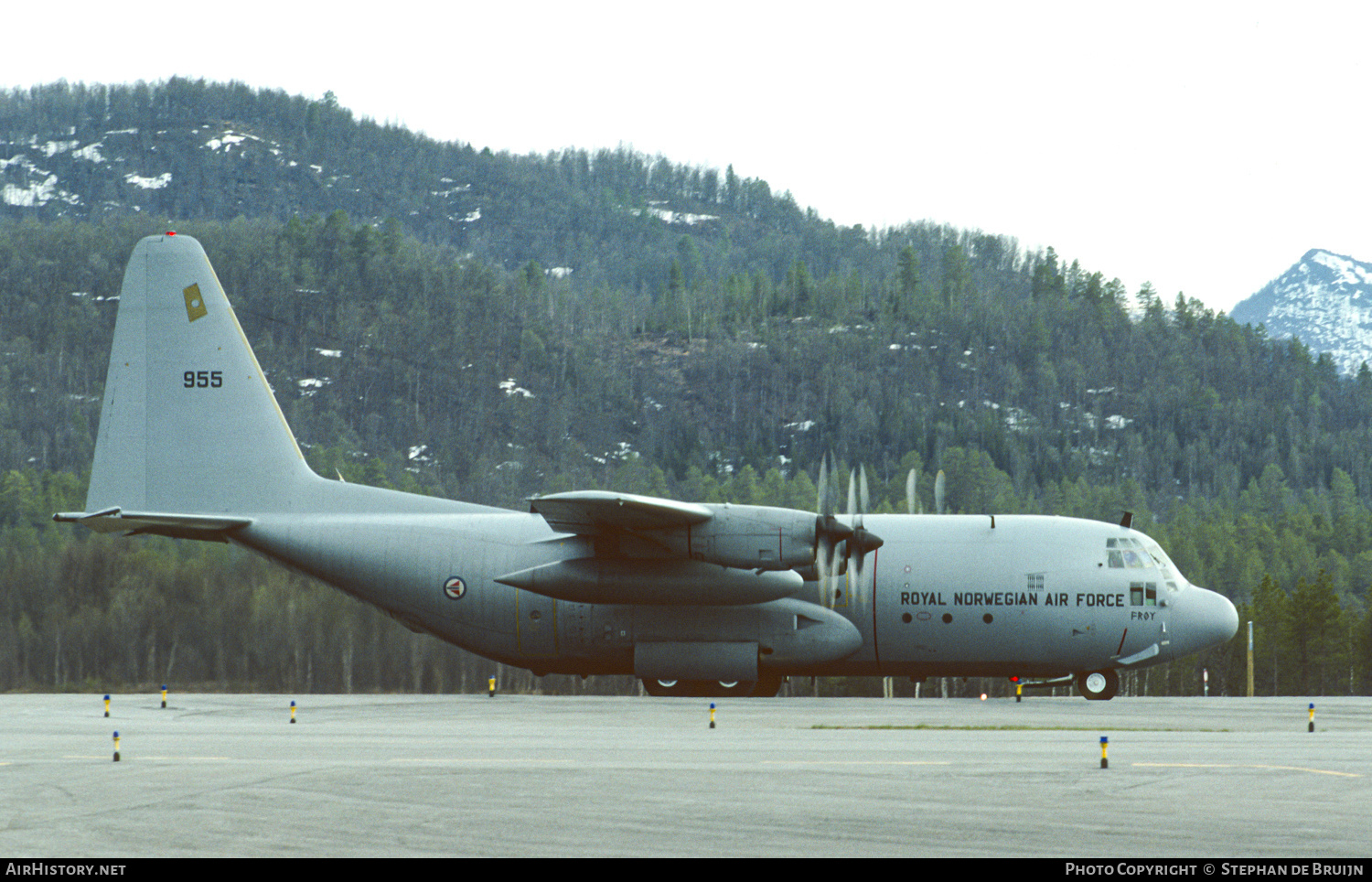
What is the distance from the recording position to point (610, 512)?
87.0 ft

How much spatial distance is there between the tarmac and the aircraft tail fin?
276 inches

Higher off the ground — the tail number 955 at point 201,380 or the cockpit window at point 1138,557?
the tail number 955 at point 201,380

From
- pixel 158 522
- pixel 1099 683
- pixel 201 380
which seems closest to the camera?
pixel 158 522

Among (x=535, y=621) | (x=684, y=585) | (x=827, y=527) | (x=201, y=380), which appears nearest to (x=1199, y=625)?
(x=827, y=527)

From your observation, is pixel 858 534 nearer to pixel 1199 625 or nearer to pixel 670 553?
pixel 670 553

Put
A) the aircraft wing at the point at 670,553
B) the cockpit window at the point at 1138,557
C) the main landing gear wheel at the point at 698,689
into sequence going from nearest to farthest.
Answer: the aircraft wing at the point at 670,553 < the cockpit window at the point at 1138,557 < the main landing gear wheel at the point at 698,689

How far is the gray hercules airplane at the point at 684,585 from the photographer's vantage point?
28812 millimetres

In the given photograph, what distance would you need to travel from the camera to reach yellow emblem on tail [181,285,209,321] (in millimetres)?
31812

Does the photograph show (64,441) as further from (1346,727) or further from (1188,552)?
(1346,727)

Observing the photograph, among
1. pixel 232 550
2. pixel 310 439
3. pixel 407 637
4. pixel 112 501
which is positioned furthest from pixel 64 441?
pixel 112 501

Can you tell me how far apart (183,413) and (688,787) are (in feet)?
68.2

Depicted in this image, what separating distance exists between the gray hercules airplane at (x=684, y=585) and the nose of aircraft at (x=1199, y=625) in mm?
39

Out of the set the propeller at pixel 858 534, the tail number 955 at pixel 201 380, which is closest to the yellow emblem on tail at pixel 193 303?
the tail number 955 at pixel 201 380

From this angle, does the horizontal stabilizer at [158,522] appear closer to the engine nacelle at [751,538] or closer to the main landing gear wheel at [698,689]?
the main landing gear wheel at [698,689]
